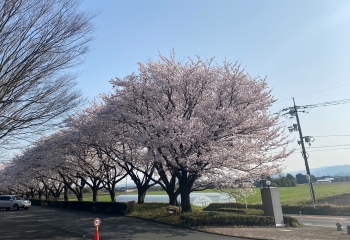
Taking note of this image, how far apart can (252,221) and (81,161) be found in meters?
16.7

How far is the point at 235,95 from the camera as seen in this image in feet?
54.7

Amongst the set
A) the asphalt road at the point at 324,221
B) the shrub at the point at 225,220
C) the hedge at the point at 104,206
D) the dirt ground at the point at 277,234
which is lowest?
the asphalt road at the point at 324,221

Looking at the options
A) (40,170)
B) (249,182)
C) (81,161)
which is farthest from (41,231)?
(40,170)

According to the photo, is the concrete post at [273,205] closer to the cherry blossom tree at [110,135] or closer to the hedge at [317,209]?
the cherry blossom tree at [110,135]

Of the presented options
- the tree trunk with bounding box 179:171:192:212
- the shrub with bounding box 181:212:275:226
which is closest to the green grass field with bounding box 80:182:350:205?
the tree trunk with bounding box 179:171:192:212

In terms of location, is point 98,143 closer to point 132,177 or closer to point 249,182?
point 132,177

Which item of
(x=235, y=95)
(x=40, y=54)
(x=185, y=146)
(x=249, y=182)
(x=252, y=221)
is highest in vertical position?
(x=235, y=95)

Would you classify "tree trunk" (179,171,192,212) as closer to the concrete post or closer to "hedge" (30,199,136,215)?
"hedge" (30,199,136,215)

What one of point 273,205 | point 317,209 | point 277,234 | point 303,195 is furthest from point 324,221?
point 303,195

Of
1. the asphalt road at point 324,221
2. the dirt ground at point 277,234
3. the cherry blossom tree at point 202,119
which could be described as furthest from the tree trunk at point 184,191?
the asphalt road at point 324,221

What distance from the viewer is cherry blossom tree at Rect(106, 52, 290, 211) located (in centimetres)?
1505

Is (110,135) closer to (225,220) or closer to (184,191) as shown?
(184,191)

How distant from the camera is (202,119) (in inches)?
615

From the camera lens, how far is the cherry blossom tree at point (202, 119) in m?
15.1
